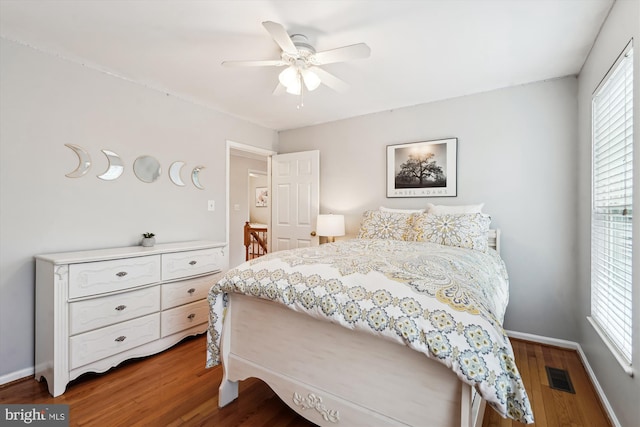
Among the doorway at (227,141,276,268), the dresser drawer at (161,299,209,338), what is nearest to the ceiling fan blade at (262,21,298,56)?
the dresser drawer at (161,299,209,338)

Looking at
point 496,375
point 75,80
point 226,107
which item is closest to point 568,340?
point 496,375

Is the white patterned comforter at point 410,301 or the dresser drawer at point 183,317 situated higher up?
the white patterned comforter at point 410,301

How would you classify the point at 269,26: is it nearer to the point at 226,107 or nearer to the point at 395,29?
the point at 395,29

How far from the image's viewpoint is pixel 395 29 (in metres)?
1.94

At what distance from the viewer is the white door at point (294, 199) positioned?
3977mm

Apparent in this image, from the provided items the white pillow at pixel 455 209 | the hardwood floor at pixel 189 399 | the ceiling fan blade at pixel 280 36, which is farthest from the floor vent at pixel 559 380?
the ceiling fan blade at pixel 280 36

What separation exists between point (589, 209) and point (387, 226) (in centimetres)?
153

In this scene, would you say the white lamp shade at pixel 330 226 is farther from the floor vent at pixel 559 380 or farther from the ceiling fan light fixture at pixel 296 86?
the floor vent at pixel 559 380

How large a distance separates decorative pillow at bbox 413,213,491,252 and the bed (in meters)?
0.42

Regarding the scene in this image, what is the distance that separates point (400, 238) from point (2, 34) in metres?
3.34

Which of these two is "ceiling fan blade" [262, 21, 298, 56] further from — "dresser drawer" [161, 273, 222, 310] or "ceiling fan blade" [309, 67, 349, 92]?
"dresser drawer" [161, 273, 222, 310]

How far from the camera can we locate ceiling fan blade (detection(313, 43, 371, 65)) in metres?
1.73
